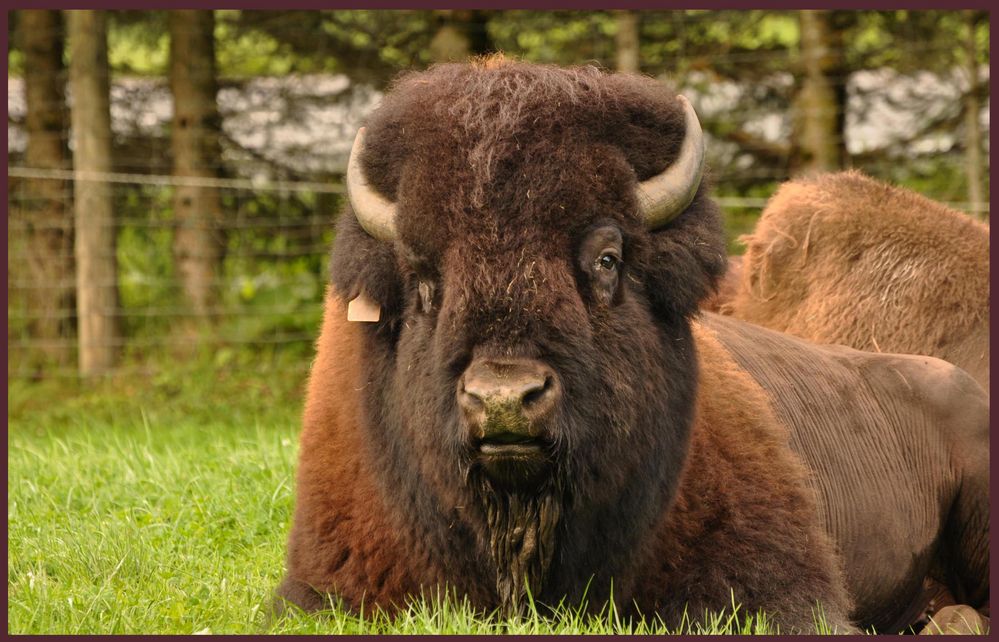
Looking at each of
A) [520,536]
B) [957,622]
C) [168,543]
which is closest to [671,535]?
[520,536]

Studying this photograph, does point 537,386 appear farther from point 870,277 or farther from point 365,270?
point 870,277

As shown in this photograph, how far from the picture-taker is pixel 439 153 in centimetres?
444

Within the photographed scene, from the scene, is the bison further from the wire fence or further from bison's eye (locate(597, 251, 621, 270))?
the wire fence

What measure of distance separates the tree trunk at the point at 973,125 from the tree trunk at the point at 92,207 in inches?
342

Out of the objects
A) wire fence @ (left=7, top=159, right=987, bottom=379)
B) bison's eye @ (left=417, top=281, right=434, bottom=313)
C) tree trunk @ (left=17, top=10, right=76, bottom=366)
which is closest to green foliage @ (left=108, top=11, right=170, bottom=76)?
tree trunk @ (left=17, top=10, right=76, bottom=366)

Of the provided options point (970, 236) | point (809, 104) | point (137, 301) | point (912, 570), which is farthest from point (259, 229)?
point (912, 570)

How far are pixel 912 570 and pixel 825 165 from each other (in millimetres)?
8376

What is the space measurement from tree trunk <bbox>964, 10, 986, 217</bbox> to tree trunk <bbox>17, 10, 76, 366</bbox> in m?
9.18

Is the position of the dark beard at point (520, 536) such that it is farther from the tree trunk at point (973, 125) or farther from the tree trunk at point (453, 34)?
the tree trunk at point (973, 125)

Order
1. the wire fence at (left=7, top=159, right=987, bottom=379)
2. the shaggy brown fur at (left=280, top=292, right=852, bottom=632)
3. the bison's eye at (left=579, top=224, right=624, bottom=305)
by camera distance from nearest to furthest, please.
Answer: the bison's eye at (left=579, top=224, right=624, bottom=305) → the shaggy brown fur at (left=280, top=292, right=852, bottom=632) → the wire fence at (left=7, top=159, right=987, bottom=379)

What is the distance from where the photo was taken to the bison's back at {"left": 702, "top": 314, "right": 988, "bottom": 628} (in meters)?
6.05

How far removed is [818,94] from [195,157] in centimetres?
653

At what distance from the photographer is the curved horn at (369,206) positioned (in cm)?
455

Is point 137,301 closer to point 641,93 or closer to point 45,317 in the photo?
point 45,317
